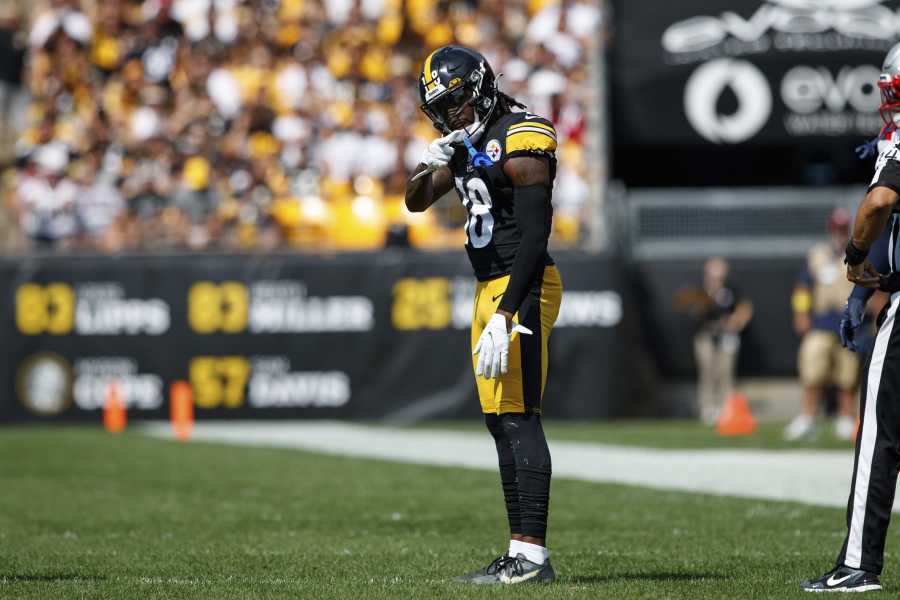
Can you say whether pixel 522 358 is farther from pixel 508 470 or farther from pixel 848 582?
pixel 848 582

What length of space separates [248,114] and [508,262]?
12.8 m

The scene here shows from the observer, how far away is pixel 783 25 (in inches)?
710

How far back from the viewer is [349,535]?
7582 millimetres

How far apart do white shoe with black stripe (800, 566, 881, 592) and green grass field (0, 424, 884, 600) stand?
0.14 m

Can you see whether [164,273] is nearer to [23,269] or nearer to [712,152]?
[23,269]

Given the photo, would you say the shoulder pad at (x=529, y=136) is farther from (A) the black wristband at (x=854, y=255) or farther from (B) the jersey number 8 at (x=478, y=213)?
(A) the black wristband at (x=854, y=255)

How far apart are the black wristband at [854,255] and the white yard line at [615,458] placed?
11.7 ft

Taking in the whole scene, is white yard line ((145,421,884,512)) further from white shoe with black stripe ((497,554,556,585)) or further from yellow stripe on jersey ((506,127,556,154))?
yellow stripe on jersey ((506,127,556,154))

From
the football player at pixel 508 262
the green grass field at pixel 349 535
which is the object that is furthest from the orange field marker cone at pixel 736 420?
the football player at pixel 508 262

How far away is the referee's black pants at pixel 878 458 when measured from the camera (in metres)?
5.34

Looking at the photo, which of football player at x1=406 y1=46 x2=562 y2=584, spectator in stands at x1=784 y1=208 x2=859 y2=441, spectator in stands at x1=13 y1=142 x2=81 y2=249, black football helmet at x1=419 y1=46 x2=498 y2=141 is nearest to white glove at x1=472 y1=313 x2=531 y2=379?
football player at x1=406 y1=46 x2=562 y2=584

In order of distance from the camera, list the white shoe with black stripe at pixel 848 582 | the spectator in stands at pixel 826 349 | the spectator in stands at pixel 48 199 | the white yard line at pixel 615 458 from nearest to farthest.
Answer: the white shoe with black stripe at pixel 848 582
the white yard line at pixel 615 458
the spectator in stands at pixel 826 349
the spectator in stands at pixel 48 199

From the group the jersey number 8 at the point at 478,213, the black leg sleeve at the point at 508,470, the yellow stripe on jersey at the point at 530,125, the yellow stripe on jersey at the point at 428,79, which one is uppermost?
the yellow stripe on jersey at the point at 428,79

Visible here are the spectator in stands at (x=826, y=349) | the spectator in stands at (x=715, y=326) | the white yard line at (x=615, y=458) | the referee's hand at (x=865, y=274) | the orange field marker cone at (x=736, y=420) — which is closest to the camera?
the referee's hand at (x=865, y=274)
